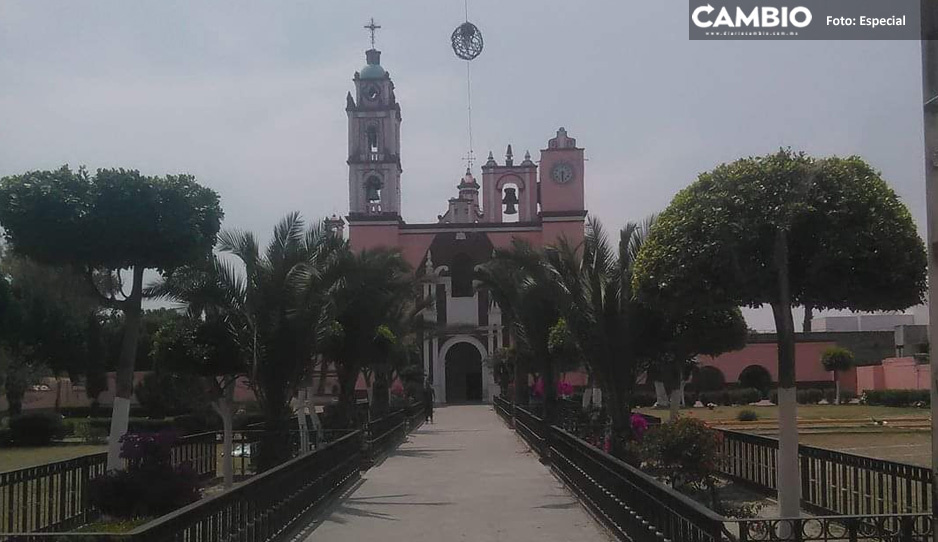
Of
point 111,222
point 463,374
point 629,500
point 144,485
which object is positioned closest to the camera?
point 629,500

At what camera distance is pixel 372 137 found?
59406 mm

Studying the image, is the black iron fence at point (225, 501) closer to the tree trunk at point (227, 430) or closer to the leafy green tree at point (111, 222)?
the tree trunk at point (227, 430)

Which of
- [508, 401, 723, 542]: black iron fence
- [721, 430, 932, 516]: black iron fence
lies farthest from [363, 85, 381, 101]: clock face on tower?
[721, 430, 932, 516]: black iron fence

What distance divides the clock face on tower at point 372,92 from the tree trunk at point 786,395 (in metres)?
51.0

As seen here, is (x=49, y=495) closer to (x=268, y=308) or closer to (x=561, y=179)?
(x=268, y=308)

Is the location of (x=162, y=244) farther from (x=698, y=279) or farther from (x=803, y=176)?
(x=803, y=176)

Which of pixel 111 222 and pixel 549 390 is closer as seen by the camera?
pixel 111 222

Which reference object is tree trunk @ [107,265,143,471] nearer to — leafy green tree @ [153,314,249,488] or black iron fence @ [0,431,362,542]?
leafy green tree @ [153,314,249,488]

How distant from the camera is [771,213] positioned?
9.08 m

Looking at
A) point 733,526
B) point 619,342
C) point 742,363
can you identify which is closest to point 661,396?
point 742,363

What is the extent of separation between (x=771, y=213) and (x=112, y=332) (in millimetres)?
36961

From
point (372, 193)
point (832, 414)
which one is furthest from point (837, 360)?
point (372, 193)

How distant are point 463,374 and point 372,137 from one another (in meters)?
14.7

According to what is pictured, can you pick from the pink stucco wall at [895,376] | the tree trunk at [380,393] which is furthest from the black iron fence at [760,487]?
the pink stucco wall at [895,376]
